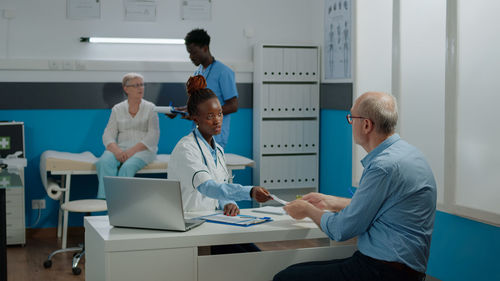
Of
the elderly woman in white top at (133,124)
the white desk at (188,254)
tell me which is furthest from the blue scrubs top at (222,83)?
the white desk at (188,254)

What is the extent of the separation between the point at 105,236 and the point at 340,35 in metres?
3.40

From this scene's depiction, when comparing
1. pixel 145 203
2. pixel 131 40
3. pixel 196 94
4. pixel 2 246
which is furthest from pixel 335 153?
pixel 145 203

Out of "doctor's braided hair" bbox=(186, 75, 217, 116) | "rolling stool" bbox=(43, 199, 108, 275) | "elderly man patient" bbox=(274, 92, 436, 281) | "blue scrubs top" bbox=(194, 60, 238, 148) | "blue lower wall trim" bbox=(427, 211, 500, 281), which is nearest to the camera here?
"elderly man patient" bbox=(274, 92, 436, 281)

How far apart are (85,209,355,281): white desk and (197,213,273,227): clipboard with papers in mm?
38

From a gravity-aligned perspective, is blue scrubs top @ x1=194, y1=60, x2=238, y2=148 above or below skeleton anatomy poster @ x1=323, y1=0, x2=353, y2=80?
below

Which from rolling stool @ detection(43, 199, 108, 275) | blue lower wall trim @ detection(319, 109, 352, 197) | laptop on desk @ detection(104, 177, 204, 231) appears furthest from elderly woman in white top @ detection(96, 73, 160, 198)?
laptop on desk @ detection(104, 177, 204, 231)

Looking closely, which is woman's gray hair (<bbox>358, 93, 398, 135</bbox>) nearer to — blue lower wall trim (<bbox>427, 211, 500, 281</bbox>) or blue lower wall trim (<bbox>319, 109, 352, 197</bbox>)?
blue lower wall trim (<bbox>427, 211, 500, 281</bbox>)

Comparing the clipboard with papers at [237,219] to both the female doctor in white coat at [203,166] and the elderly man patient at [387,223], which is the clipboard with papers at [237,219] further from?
the elderly man patient at [387,223]

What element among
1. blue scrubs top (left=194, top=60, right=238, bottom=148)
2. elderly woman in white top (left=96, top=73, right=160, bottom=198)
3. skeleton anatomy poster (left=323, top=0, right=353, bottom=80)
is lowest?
elderly woman in white top (left=96, top=73, right=160, bottom=198)

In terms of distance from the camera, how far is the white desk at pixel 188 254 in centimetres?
196

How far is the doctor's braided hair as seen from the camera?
2588 millimetres

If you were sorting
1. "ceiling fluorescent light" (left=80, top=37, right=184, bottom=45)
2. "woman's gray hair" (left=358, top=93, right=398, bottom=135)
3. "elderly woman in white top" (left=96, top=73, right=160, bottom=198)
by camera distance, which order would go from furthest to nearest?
"ceiling fluorescent light" (left=80, top=37, right=184, bottom=45) < "elderly woman in white top" (left=96, top=73, right=160, bottom=198) < "woman's gray hair" (left=358, top=93, right=398, bottom=135)

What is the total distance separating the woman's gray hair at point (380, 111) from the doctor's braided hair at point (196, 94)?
2.53ft

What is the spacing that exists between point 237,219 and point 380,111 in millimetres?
677
